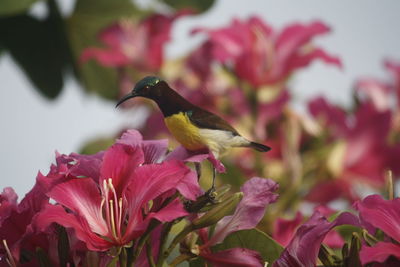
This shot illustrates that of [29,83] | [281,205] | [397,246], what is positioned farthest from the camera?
[29,83]

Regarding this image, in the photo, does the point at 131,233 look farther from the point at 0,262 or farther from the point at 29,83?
the point at 29,83

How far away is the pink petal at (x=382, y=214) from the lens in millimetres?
379

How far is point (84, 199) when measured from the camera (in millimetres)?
418

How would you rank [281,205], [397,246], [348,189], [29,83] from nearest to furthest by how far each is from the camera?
[397,246], [281,205], [348,189], [29,83]

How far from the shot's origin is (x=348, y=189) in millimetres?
1033

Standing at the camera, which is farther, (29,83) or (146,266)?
→ (29,83)

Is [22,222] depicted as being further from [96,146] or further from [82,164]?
[96,146]

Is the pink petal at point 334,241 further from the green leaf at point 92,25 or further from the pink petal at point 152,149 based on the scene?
the green leaf at point 92,25

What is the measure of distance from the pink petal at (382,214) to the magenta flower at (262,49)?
62cm

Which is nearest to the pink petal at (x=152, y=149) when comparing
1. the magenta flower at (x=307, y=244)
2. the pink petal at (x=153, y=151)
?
the pink petal at (x=153, y=151)

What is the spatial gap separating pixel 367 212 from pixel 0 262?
0.22 meters

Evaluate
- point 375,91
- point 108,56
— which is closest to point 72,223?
point 108,56

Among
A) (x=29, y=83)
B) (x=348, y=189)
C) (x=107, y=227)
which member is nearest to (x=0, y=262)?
(x=107, y=227)

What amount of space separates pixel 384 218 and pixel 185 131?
0.13 m
